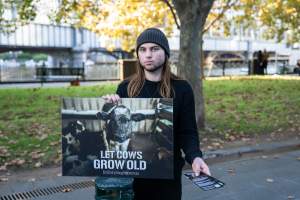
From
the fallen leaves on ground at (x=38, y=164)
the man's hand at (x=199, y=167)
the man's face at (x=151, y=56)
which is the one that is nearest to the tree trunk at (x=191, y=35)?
the fallen leaves on ground at (x=38, y=164)

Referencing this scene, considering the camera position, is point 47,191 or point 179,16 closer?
point 47,191

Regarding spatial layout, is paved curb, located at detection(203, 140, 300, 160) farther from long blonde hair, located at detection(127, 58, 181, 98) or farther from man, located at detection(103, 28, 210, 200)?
long blonde hair, located at detection(127, 58, 181, 98)

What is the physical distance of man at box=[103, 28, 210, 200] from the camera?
287 cm

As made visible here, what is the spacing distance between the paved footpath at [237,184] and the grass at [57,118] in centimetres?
90

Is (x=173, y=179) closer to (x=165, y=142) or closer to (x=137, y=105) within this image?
(x=165, y=142)

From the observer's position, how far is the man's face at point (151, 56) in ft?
9.39

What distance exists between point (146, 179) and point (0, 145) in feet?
19.1

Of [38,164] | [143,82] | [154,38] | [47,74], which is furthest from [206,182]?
[47,74]

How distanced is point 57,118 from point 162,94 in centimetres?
840

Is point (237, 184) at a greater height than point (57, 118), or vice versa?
point (57, 118)

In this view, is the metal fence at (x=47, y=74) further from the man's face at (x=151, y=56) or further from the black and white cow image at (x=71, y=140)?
the black and white cow image at (x=71, y=140)

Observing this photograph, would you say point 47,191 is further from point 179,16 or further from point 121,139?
point 179,16

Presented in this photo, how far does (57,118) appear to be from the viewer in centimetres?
1089

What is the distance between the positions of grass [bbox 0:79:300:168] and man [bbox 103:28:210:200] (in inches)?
175
